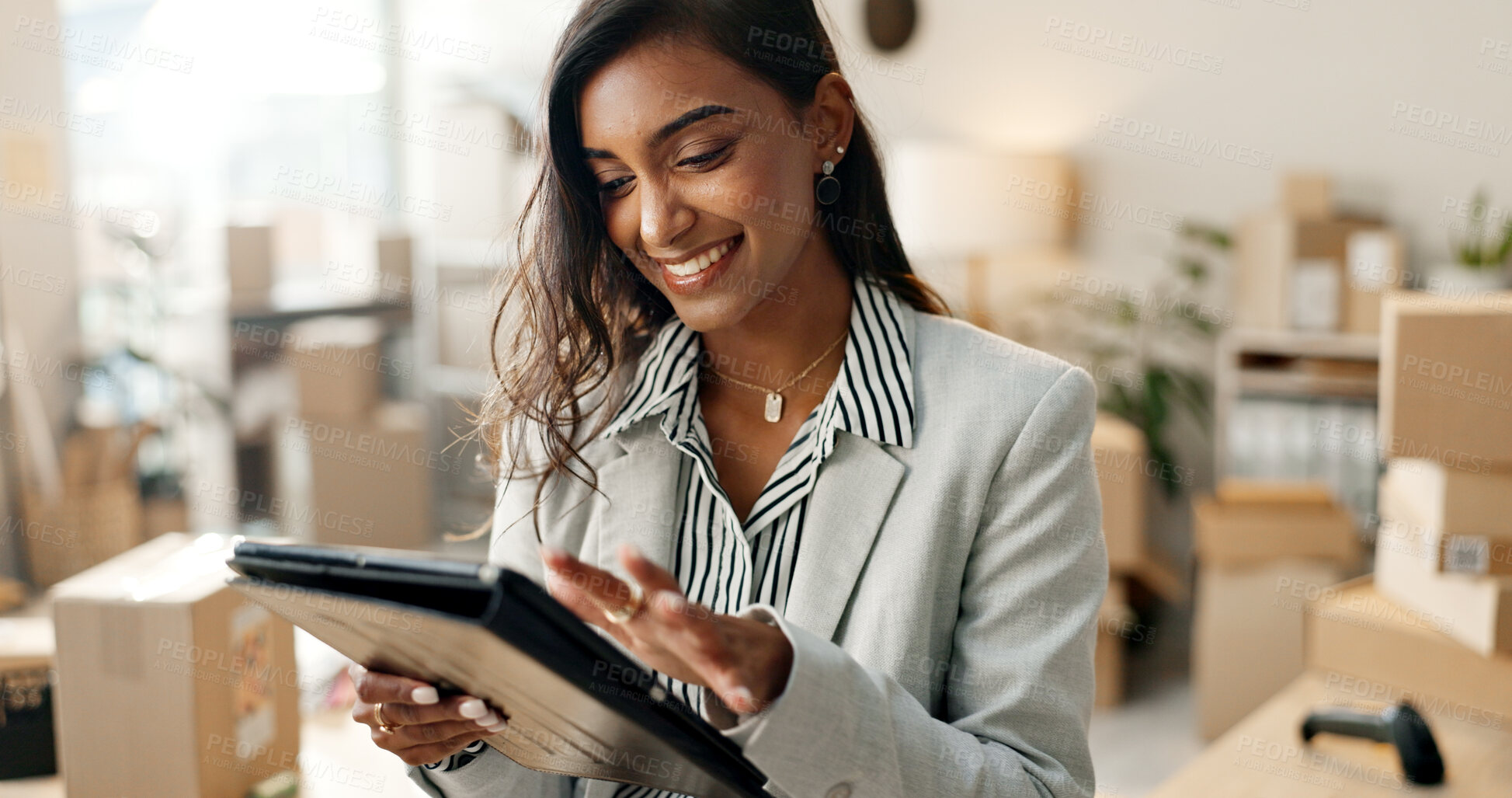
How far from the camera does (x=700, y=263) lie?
1150 mm

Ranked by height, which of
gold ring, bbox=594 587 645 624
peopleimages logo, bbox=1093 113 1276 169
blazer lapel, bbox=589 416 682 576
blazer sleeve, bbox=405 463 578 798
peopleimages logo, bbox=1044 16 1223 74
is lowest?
blazer sleeve, bbox=405 463 578 798

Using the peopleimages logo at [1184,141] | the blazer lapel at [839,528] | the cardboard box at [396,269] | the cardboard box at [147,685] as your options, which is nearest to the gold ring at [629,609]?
the blazer lapel at [839,528]

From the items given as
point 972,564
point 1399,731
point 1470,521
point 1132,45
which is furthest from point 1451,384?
point 1132,45

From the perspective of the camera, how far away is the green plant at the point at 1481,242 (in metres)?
2.90

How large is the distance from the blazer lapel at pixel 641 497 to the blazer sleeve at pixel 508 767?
0.27ft

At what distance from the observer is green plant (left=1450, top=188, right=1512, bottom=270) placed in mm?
2900

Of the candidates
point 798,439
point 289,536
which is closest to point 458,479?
point 289,536

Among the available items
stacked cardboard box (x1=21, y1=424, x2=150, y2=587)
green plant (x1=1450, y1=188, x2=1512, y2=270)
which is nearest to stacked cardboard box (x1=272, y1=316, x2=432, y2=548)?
stacked cardboard box (x1=21, y1=424, x2=150, y2=587)

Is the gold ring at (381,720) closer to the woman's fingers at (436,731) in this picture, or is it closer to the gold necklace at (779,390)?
the woman's fingers at (436,731)

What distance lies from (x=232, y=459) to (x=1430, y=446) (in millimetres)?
3832

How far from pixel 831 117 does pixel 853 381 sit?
0.28 m

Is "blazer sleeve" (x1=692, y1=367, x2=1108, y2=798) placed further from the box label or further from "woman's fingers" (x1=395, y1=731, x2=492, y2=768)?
the box label

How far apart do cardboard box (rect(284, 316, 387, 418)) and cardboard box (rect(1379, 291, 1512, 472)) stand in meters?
3.37

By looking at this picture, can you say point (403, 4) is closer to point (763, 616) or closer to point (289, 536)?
point (289, 536)
